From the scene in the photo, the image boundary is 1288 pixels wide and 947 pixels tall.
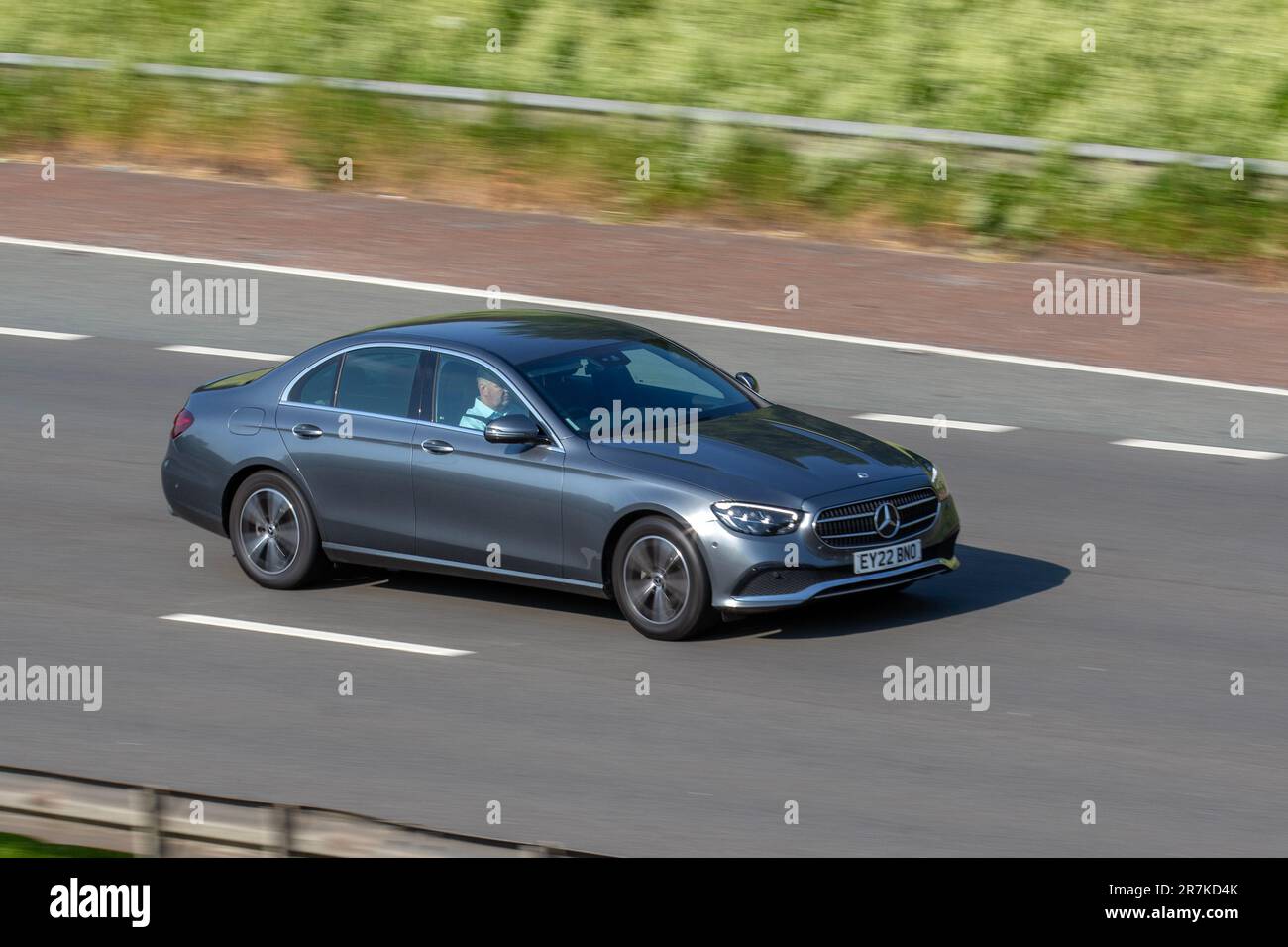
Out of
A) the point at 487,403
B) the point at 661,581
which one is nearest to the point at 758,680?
the point at 661,581

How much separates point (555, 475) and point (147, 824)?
4570 millimetres

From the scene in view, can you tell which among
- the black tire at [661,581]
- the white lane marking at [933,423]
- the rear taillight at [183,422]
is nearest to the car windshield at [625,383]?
the black tire at [661,581]

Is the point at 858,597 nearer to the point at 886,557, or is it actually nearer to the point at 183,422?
the point at 886,557

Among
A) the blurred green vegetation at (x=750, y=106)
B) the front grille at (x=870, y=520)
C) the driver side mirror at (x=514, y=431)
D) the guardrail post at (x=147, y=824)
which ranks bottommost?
the guardrail post at (x=147, y=824)

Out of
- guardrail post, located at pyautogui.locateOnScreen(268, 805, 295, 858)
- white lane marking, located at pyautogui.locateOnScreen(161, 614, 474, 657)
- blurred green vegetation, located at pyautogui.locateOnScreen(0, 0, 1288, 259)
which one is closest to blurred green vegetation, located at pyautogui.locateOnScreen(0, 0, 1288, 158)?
blurred green vegetation, located at pyautogui.locateOnScreen(0, 0, 1288, 259)

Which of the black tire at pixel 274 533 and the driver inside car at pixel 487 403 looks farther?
the black tire at pixel 274 533

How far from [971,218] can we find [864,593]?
10670 millimetres

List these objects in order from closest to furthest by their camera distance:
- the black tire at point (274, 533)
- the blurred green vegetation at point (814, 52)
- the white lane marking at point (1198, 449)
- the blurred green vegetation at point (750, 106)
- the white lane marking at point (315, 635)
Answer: the white lane marking at point (315, 635) < the black tire at point (274, 533) < the white lane marking at point (1198, 449) < the blurred green vegetation at point (750, 106) < the blurred green vegetation at point (814, 52)

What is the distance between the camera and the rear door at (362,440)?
1148cm

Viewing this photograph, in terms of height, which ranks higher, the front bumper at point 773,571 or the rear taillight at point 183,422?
the rear taillight at point 183,422

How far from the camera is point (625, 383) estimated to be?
11.4 m

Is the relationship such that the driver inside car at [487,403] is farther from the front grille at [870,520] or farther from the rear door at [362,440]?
the front grille at [870,520]

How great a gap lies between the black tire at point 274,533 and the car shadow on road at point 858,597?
0.40 m
